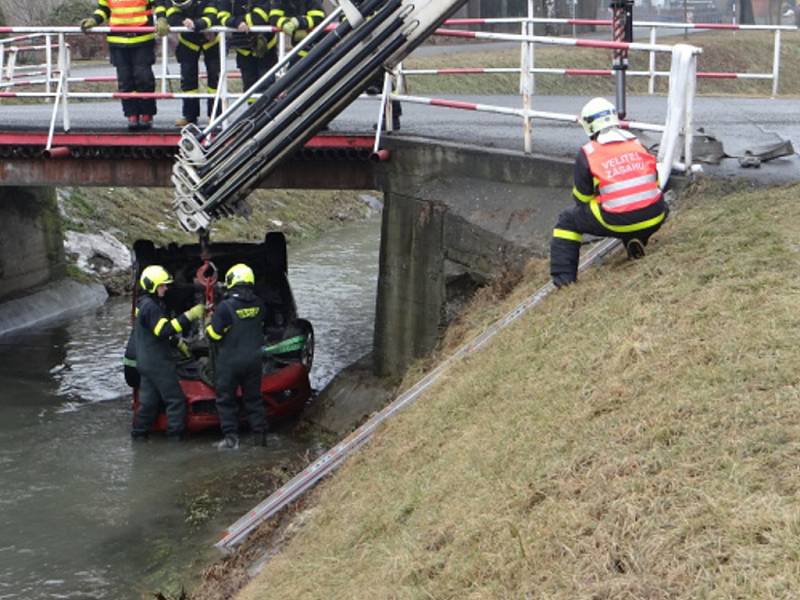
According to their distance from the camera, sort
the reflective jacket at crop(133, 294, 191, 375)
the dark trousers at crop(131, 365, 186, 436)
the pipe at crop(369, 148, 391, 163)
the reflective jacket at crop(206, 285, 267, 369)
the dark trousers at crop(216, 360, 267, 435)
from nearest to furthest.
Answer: the reflective jacket at crop(206, 285, 267, 369) → the dark trousers at crop(216, 360, 267, 435) → the reflective jacket at crop(133, 294, 191, 375) → the dark trousers at crop(131, 365, 186, 436) → the pipe at crop(369, 148, 391, 163)

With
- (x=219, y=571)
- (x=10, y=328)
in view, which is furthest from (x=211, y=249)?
(x=219, y=571)

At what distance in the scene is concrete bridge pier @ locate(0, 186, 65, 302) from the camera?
19188mm

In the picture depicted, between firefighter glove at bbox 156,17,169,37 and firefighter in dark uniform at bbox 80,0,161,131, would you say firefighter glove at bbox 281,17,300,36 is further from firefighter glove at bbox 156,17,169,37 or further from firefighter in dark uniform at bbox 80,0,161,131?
firefighter in dark uniform at bbox 80,0,161,131

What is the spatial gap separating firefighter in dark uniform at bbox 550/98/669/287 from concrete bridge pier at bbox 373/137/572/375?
1.82 metres

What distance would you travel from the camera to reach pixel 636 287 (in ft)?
26.5

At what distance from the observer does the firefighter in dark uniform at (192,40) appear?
13.9 metres

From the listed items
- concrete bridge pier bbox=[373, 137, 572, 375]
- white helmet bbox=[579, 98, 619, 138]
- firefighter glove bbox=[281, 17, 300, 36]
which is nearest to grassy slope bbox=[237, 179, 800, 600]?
white helmet bbox=[579, 98, 619, 138]

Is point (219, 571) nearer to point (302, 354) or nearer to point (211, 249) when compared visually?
point (302, 354)

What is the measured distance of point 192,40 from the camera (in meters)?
14.2

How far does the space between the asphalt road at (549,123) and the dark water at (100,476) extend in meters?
3.06

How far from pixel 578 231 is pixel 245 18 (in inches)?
258

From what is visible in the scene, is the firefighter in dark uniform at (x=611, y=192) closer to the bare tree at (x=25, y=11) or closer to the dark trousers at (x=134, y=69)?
the dark trousers at (x=134, y=69)

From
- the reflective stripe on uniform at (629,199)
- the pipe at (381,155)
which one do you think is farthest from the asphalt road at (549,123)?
the reflective stripe on uniform at (629,199)

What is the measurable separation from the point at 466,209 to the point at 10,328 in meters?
9.31
